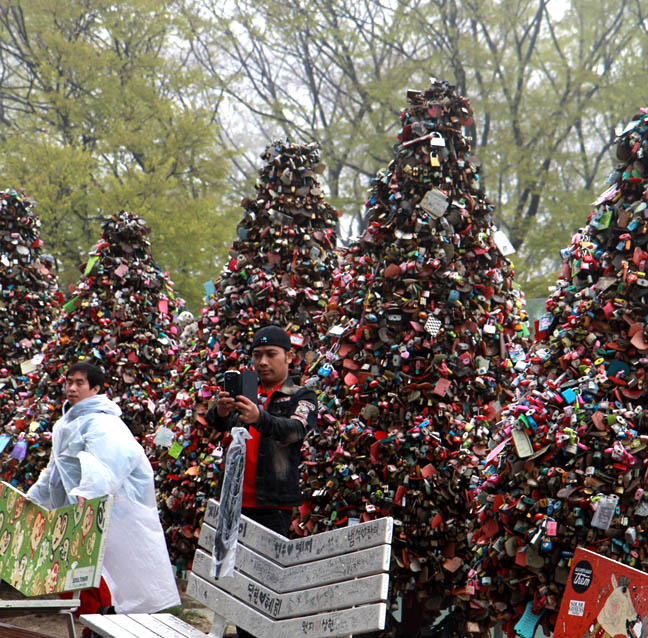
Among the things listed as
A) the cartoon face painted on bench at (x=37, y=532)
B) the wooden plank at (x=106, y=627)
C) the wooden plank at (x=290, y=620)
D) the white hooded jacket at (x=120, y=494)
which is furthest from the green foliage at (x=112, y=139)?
the wooden plank at (x=106, y=627)

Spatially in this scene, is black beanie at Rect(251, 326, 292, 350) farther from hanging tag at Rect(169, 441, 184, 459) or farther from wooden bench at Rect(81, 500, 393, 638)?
hanging tag at Rect(169, 441, 184, 459)

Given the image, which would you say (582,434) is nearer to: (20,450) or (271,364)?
(271,364)

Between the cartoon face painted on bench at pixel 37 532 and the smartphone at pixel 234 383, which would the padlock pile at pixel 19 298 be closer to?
the cartoon face painted on bench at pixel 37 532

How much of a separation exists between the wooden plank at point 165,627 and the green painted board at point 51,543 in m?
0.29

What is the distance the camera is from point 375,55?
19.9 meters

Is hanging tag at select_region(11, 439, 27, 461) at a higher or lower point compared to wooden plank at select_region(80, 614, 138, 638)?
higher

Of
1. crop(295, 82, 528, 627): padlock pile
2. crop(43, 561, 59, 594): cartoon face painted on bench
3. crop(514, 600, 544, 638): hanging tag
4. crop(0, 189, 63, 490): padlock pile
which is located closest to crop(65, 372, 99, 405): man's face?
crop(43, 561, 59, 594): cartoon face painted on bench

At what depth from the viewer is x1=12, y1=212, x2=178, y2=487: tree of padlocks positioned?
742 cm

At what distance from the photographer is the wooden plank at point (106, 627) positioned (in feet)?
11.8

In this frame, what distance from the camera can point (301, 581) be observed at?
3.64 meters

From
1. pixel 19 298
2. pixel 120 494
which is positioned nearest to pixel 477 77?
pixel 19 298

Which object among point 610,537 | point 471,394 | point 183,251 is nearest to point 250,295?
point 471,394

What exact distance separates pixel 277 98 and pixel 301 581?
61.8 ft

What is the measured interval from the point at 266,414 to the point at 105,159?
16.0m
